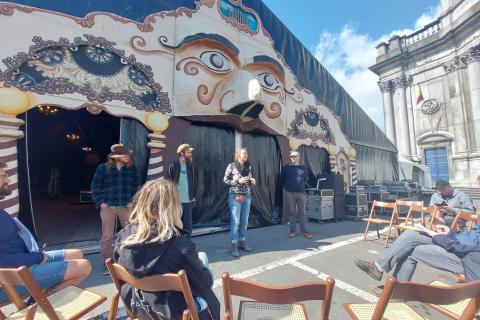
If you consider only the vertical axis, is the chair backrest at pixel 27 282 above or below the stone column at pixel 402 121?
below

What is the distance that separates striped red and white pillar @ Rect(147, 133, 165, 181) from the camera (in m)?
4.67

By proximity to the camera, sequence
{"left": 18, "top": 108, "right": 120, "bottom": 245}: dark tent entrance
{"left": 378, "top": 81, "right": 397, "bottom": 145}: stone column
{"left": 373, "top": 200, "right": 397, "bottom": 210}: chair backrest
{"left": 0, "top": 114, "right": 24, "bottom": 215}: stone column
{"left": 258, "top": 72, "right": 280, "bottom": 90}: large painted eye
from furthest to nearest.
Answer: {"left": 378, "top": 81, "right": 397, "bottom": 145}: stone column
{"left": 258, "top": 72, "right": 280, "bottom": 90}: large painted eye
{"left": 18, "top": 108, "right": 120, "bottom": 245}: dark tent entrance
{"left": 373, "top": 200, "right": 397, "bottom": 210}: chair backrest
{"left": 0, "top": 114, "right": 24, "bottom": 215}: stone column

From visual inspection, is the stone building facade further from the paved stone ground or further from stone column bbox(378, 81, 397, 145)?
the paved stone ground

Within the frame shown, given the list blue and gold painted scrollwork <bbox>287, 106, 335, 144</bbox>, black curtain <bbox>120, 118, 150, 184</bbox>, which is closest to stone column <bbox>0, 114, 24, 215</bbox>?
black curtain <bbox>120, 118, 150, 184</bbox>

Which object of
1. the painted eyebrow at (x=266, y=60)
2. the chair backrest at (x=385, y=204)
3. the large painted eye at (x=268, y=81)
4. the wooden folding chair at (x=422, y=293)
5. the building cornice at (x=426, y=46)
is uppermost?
the building cornice at (x=426, y=46)

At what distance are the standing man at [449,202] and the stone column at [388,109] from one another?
20491 mm

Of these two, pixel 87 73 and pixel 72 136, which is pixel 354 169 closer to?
pixel 87 73

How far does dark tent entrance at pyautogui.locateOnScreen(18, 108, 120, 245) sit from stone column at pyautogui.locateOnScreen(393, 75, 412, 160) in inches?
888

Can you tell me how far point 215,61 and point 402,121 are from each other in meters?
21.8

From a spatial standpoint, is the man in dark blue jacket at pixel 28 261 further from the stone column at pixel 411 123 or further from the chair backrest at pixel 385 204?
the stone column at pixel 411 123

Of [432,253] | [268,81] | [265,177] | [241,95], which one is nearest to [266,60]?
[268,81]

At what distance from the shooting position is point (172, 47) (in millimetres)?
5133

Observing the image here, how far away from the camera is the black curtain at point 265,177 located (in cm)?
616

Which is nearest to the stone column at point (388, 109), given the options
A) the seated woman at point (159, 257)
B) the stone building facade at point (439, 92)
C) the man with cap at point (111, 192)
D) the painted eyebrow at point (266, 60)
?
the stone building facade at point (439, 92)
